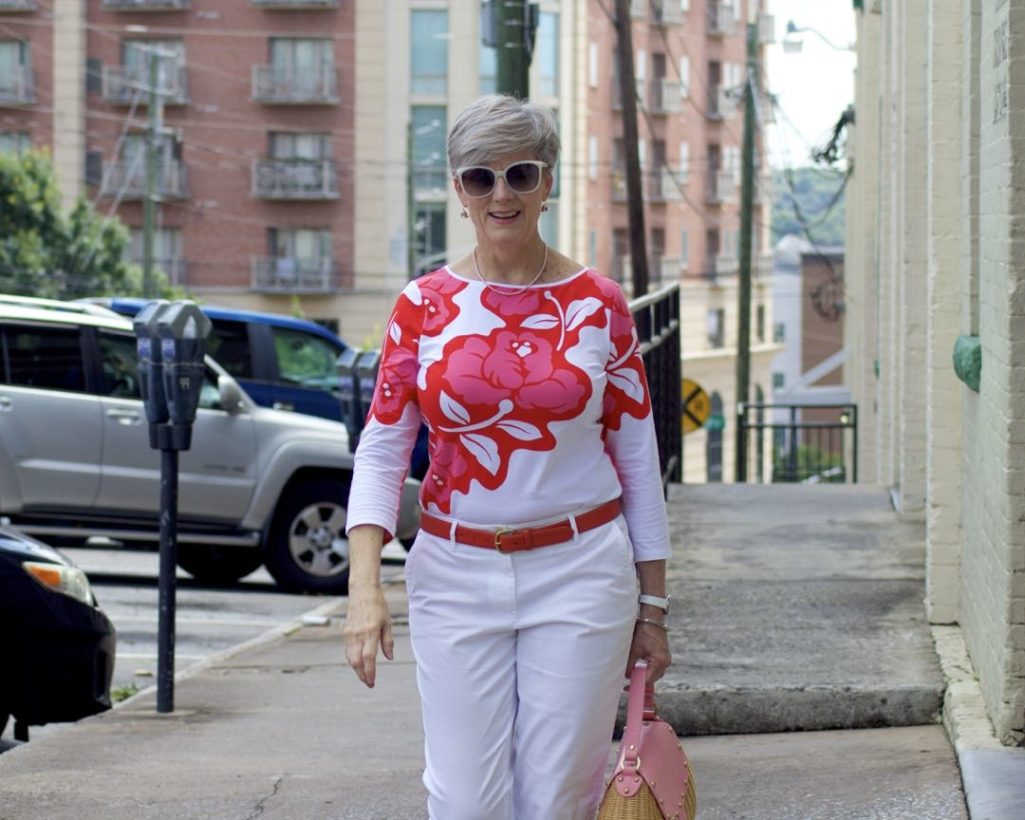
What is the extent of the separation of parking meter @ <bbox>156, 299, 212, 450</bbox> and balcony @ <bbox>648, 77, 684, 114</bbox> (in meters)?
56.3

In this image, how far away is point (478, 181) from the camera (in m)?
3.93

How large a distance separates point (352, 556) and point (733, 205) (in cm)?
6731

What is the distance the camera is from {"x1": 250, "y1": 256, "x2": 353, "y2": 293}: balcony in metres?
56.4

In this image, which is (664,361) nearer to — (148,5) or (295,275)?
(295,275)

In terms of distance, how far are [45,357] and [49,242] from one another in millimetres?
35774

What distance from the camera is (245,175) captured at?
56.8 metres

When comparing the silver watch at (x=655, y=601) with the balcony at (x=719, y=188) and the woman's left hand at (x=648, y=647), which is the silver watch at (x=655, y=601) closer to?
the woman's left hand at (x=648, y=647)

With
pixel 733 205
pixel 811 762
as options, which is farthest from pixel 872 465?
pixel 733 205

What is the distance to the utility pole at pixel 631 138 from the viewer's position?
20.1m

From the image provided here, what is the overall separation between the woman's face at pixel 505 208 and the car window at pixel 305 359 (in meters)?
15.2

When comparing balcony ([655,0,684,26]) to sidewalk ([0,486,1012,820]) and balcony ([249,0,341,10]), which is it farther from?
sidewalk ([0,486,1012,820])

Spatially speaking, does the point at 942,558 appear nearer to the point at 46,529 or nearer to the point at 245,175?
the point at 46,529

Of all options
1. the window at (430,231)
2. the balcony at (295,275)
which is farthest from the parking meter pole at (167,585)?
the balcony at (295,275)

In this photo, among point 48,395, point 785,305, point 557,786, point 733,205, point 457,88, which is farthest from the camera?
point 785,305
